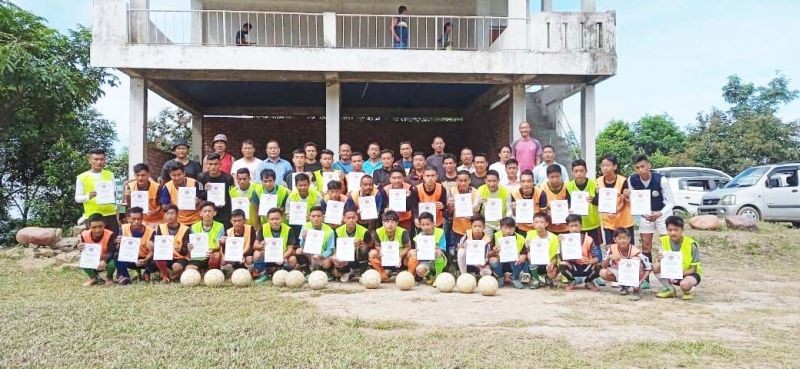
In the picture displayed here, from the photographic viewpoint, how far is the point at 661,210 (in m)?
7.63

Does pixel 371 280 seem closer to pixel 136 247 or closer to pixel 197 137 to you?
pixel 136 247

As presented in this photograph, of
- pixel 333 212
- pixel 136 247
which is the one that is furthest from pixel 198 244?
pixel 333 212

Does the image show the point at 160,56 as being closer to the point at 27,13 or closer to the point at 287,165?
the point at 287,165

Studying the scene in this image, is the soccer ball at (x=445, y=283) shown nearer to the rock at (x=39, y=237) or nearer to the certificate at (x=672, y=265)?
the certificate at (x=672, y=265)

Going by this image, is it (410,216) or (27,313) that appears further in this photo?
(410,216)

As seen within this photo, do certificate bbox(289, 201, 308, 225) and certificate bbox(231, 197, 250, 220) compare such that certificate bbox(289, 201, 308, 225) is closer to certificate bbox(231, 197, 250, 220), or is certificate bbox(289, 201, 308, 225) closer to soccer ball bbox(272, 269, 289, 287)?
certificate bbox(231, 197, 250, 220)

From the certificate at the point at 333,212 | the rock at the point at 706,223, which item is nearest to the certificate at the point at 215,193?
the certificate at the point at 333,212

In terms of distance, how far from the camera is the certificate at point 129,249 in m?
7.49

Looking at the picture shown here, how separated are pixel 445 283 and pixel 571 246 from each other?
1.59 meters

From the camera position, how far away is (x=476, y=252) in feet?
25.0

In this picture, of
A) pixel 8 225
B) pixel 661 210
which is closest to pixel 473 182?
pixel 661 210

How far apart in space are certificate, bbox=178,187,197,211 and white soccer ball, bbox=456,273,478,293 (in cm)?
351

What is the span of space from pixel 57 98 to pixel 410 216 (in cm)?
989

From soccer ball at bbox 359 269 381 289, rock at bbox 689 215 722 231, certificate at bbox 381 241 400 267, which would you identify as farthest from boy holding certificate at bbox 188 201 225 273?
rock at bbox 689 215 722 231
